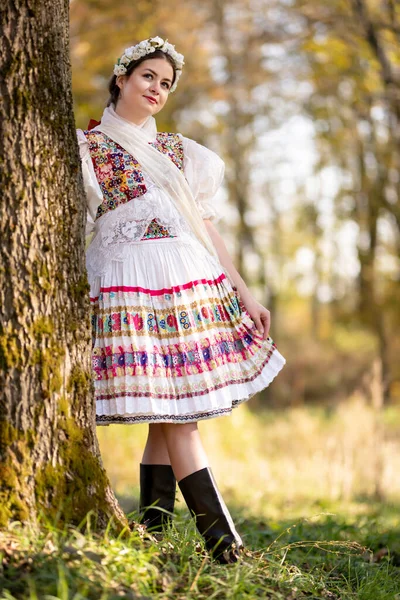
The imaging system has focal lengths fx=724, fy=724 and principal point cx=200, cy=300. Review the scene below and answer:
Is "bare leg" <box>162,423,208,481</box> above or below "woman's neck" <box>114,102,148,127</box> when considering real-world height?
below

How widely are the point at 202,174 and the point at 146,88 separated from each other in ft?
1.31

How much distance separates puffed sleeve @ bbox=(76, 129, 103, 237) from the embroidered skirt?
0.73 ft

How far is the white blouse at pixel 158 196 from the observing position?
8.79ft

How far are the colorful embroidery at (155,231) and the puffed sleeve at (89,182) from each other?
0.21 metres

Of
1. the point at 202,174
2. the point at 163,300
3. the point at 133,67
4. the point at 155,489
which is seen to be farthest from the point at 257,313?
the point at 133,67

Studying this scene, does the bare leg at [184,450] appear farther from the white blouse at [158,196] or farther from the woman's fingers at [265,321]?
the white blouse at [158,196]

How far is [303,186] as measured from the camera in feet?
66.0

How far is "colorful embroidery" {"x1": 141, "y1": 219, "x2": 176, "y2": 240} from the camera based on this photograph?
2697mm

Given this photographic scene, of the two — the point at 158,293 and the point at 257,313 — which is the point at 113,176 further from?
the point at 257,313

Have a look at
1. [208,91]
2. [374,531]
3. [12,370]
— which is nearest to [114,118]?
[12,370]

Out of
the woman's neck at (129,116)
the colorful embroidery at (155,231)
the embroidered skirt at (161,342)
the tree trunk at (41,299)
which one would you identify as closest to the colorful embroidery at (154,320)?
the embroidered skirt at (161,342)

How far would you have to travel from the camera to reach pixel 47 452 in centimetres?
221

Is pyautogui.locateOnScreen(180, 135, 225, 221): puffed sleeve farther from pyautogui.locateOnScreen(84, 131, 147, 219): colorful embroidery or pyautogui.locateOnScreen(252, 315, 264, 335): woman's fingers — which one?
pyautogui.locateOnScreen(252, 315, 264, 335): woman's fingers

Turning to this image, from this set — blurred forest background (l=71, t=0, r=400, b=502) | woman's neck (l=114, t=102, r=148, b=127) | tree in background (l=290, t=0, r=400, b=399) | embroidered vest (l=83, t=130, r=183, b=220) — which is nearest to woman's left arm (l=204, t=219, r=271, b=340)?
embroidered vest (l=83, t=130, r=183, b=220)
